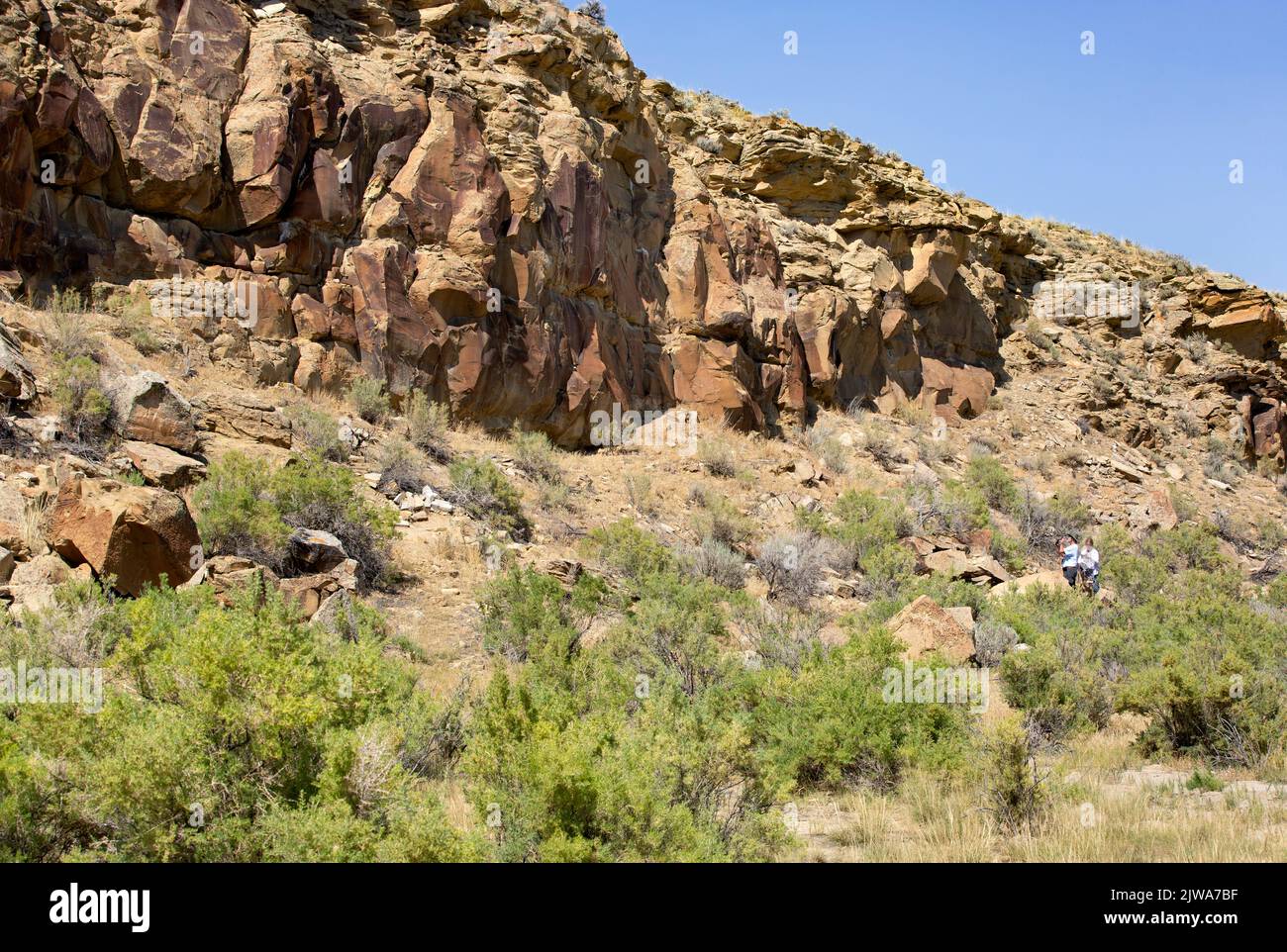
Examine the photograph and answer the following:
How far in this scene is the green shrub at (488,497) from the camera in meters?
12.5

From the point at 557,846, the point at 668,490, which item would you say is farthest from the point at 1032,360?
the point at 557,846

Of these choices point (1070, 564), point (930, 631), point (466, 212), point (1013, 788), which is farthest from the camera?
point (466, 212)

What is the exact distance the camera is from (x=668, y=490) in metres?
16.2

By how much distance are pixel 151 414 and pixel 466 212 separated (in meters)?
7.07

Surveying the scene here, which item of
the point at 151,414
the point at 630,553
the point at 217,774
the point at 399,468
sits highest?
the point at 151,414

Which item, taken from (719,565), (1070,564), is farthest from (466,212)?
(1070,564)

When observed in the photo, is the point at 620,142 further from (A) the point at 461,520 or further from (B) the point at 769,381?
(A) the point at 461,520

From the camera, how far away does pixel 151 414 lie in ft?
34.0

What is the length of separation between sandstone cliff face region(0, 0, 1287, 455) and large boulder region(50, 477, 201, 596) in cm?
580

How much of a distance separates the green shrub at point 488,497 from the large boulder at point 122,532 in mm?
5002

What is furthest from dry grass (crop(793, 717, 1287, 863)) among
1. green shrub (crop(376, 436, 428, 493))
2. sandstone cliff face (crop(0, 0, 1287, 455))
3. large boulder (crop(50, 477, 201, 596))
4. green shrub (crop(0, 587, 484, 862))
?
sandstone cliff face (crop(0, 0, 1287, 455))

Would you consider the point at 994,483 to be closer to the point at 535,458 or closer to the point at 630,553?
the point at 535,458

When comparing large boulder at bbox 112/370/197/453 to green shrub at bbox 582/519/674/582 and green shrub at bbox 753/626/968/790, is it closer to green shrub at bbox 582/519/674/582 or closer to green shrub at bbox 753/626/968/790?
green shrub at bbox 582/519/674/582
